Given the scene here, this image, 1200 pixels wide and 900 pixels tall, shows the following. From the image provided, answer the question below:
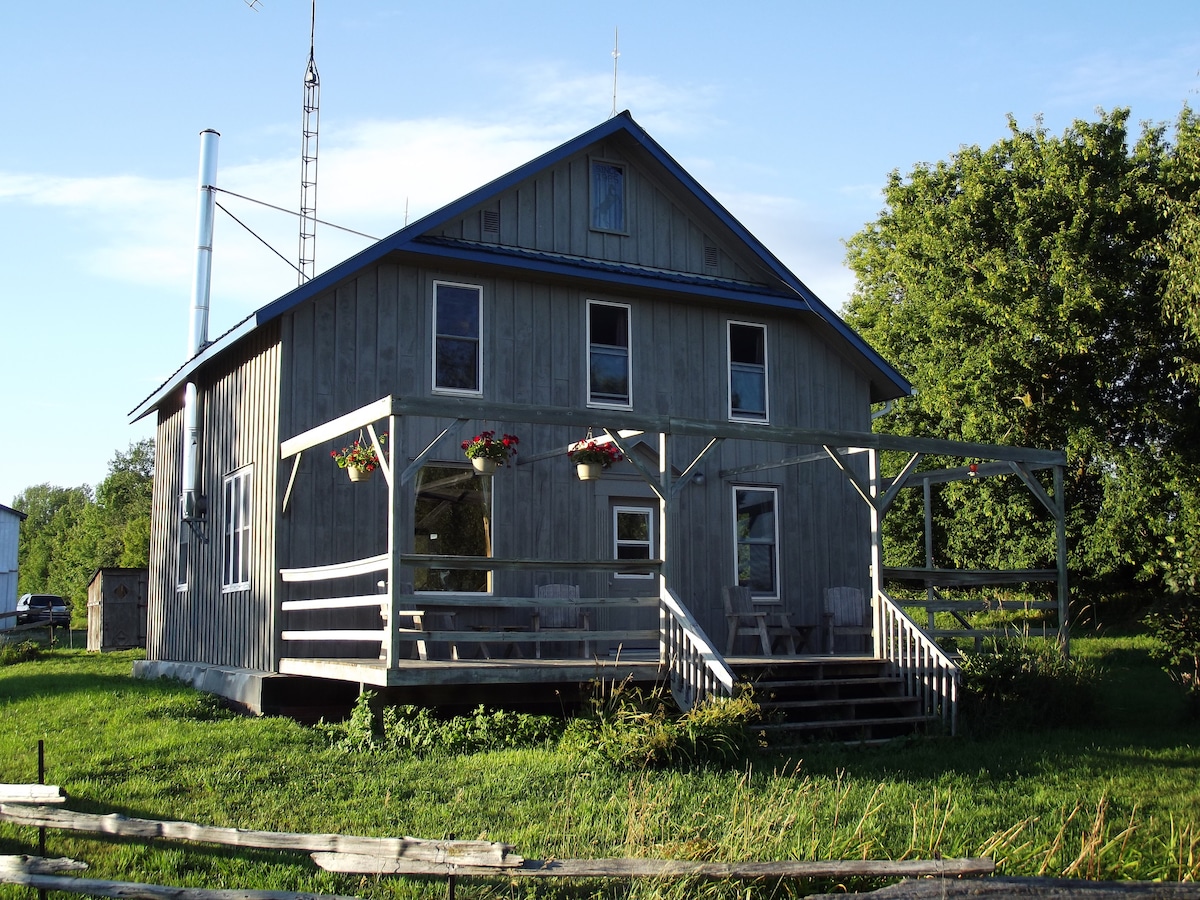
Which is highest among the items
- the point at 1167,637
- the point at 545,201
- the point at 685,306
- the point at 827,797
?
the point at 545,201

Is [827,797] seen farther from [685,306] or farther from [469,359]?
[685,306]

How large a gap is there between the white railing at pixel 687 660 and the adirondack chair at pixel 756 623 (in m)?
2.76

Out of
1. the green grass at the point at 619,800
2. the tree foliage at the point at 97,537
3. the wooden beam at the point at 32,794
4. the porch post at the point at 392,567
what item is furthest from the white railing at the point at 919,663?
the tree foliage at the point at 97,537

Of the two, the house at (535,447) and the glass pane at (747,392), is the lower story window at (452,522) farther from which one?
the glass pane at (747,392)

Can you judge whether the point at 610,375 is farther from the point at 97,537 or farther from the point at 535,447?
the point at 97,537

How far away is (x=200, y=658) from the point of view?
16.6 meters

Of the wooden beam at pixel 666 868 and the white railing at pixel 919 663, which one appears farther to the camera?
the white railing at pixel 919 663

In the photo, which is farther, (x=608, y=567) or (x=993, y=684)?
(x=993, y=684)

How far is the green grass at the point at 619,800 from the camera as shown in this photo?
7.32 metres

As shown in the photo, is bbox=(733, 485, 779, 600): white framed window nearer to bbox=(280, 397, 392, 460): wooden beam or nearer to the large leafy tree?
bbox=(280, 397, 392, 460): wooden beam

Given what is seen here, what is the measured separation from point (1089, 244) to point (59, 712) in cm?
2097

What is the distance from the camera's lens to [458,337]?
15.1 meters

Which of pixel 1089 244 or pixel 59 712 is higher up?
pixel 1089 244

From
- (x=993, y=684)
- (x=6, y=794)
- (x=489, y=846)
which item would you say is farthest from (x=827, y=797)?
(x=6, y=794)
